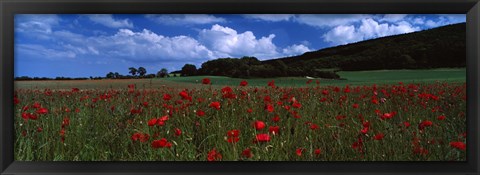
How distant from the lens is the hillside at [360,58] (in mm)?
5230

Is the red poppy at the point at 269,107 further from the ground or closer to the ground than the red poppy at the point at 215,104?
closer to the ground

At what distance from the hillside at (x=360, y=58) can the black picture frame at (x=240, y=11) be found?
24 centimetres

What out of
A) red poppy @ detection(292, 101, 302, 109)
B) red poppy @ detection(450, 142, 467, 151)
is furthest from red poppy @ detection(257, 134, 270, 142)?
red poppy @ detection(450, 142, 467, 151)

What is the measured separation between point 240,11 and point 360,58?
111 centimetres

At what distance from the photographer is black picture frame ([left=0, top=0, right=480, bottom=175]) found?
5.02 meters

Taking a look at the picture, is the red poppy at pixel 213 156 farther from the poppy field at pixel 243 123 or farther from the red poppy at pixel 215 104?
the red poppy at pixel 215 104

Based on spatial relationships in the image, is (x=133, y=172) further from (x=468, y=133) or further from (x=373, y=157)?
(x=468, y=133)

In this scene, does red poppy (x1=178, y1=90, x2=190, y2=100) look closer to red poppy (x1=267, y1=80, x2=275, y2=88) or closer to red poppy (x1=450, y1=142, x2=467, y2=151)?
red poppy (x1=267, y1=80, x2=275, y2=88)

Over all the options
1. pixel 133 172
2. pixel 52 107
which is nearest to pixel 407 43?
pixel 133 172

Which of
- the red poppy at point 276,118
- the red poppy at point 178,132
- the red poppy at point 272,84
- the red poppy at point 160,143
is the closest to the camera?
the red poppy at point 160,143

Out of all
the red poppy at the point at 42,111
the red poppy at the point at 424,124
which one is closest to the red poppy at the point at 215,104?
the red poppy at the point at 42,111

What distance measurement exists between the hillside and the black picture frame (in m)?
0.24

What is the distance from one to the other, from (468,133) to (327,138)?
109cm

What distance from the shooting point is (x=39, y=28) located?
5168 mm
